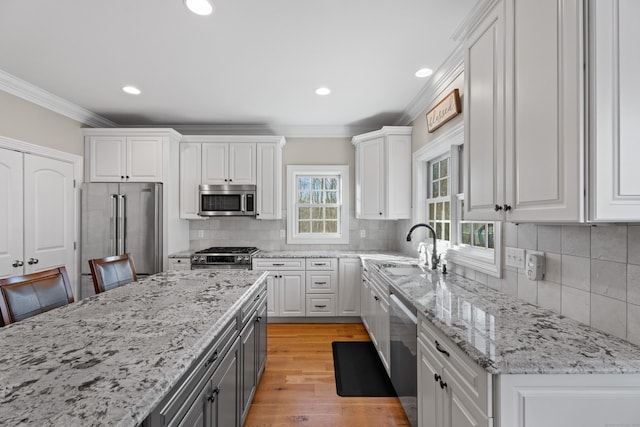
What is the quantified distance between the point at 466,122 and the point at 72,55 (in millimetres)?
3014

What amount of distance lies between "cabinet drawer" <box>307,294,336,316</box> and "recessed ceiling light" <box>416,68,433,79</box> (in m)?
2.64

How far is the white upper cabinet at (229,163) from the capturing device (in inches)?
154

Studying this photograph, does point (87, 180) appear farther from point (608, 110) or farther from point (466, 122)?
point (608, 110)

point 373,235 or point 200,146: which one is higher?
point 200,146

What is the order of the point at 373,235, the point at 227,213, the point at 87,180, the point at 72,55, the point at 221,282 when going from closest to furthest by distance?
1. the point at 221,282
2. the point at 72,55
3. the point at 87,180
4. the point at 227,213
5. the point at 373,235

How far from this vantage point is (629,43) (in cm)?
91

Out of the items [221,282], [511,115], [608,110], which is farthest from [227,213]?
[608,110]

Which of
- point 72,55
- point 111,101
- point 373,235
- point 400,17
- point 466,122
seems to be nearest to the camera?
point 466,122

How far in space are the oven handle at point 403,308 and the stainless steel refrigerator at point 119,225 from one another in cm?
286

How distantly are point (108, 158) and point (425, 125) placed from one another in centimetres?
381

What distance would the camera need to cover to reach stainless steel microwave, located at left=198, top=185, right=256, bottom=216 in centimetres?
386

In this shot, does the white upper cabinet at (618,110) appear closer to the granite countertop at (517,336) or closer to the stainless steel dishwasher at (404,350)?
the granite countertop at (517,336)

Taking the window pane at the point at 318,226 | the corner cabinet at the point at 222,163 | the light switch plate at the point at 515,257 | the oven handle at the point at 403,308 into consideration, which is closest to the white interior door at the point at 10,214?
the corner cabinet at the point at 222,163

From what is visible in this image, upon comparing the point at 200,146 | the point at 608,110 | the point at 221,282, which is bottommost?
the point at 221,282
